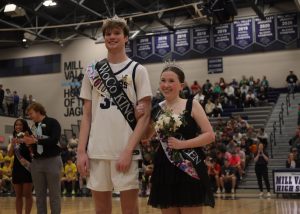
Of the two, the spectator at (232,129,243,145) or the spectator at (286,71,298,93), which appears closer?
the spectator at (232,129,243,145)

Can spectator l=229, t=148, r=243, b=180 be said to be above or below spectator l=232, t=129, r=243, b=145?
below

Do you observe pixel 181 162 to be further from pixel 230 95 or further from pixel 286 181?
pixel 230 95

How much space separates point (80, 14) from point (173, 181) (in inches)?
828

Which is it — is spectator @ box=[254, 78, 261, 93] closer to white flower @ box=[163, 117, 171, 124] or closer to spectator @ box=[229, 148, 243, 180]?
spectator @ box=[229, 148, 243, 180]

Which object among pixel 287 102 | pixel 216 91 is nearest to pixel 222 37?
pixel 216 91

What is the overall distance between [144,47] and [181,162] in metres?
21.4

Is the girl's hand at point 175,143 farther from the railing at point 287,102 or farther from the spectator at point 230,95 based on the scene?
the spectator at point 230,95

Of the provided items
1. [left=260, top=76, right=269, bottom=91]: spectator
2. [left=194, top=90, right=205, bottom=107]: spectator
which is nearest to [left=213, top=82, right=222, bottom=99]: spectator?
[left=194, top=90, right=205, bottom=107]: spectator

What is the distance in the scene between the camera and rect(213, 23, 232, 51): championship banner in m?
22.4

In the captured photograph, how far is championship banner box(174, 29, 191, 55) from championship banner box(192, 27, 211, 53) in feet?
1.09

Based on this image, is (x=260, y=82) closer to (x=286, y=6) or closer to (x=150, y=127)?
(x=286, y=6)

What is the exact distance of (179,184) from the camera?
10.2ft

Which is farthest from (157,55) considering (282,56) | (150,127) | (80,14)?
(150,127)

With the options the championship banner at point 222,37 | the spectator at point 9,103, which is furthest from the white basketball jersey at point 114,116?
the spectator at point 9,103
